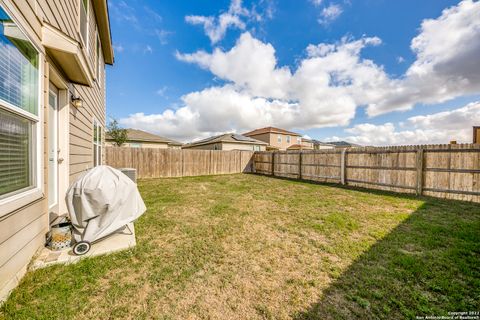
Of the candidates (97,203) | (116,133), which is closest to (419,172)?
(97,203)

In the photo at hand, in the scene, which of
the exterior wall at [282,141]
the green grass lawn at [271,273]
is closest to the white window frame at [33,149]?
the green grass lawn at [271,273]

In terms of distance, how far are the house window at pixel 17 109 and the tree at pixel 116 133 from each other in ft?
59.0

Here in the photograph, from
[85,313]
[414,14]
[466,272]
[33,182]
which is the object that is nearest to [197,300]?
[85,313]

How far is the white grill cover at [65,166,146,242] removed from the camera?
8.28ft

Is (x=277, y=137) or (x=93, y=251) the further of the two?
(x=277, y=137)

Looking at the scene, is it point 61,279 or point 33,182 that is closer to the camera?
point 61,279

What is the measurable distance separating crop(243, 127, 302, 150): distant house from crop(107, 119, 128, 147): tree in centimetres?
1966

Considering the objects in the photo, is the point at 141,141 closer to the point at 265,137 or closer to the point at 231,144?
the point at 231,144

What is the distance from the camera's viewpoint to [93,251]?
2.56 m

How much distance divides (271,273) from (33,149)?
10.4 feet

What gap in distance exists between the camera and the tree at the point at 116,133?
17.8 m

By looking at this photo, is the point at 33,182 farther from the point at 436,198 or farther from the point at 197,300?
the point at 436,198

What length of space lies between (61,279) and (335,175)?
976cm

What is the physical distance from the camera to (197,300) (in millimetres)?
1805
